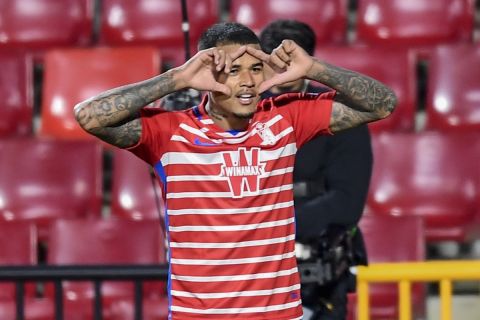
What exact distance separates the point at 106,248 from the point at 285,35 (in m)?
1.67

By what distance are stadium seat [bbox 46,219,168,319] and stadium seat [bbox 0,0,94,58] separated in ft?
4.57

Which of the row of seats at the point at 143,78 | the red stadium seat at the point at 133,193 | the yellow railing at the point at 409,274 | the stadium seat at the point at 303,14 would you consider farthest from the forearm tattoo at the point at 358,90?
the stadium seat at the point at 303,14

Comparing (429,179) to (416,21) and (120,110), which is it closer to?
(416,21)

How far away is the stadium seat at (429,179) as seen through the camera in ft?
17.6

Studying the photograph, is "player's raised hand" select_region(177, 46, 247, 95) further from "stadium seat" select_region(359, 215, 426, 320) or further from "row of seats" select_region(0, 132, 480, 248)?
"row of seats" select_region(0, 132, 480, 248)

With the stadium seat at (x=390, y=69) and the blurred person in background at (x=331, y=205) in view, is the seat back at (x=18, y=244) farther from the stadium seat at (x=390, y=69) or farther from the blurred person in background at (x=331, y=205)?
the blurred person in background at (x=331, y=205)

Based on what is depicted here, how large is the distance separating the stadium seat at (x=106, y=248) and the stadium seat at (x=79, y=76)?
2.59 feet

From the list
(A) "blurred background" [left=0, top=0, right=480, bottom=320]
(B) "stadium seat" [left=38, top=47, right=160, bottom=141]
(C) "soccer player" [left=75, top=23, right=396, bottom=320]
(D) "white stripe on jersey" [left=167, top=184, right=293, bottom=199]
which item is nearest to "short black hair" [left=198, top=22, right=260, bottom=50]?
(C) "soccer player" [left=75, top=23, right=396, bottom=320]

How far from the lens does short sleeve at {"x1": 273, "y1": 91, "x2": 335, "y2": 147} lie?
3.18 metres

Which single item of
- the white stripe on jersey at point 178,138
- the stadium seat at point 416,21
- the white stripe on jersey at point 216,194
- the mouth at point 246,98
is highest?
the stadium seat at point 416,21

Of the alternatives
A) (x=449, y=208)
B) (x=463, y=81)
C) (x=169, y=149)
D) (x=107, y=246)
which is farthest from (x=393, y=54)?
(x=169, y=149)

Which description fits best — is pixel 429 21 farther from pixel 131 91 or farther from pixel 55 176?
pixel 131 91

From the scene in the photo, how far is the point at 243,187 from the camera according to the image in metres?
3.00

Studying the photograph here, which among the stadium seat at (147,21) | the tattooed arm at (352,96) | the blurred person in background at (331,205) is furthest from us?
the stadium seat at (147,21)
